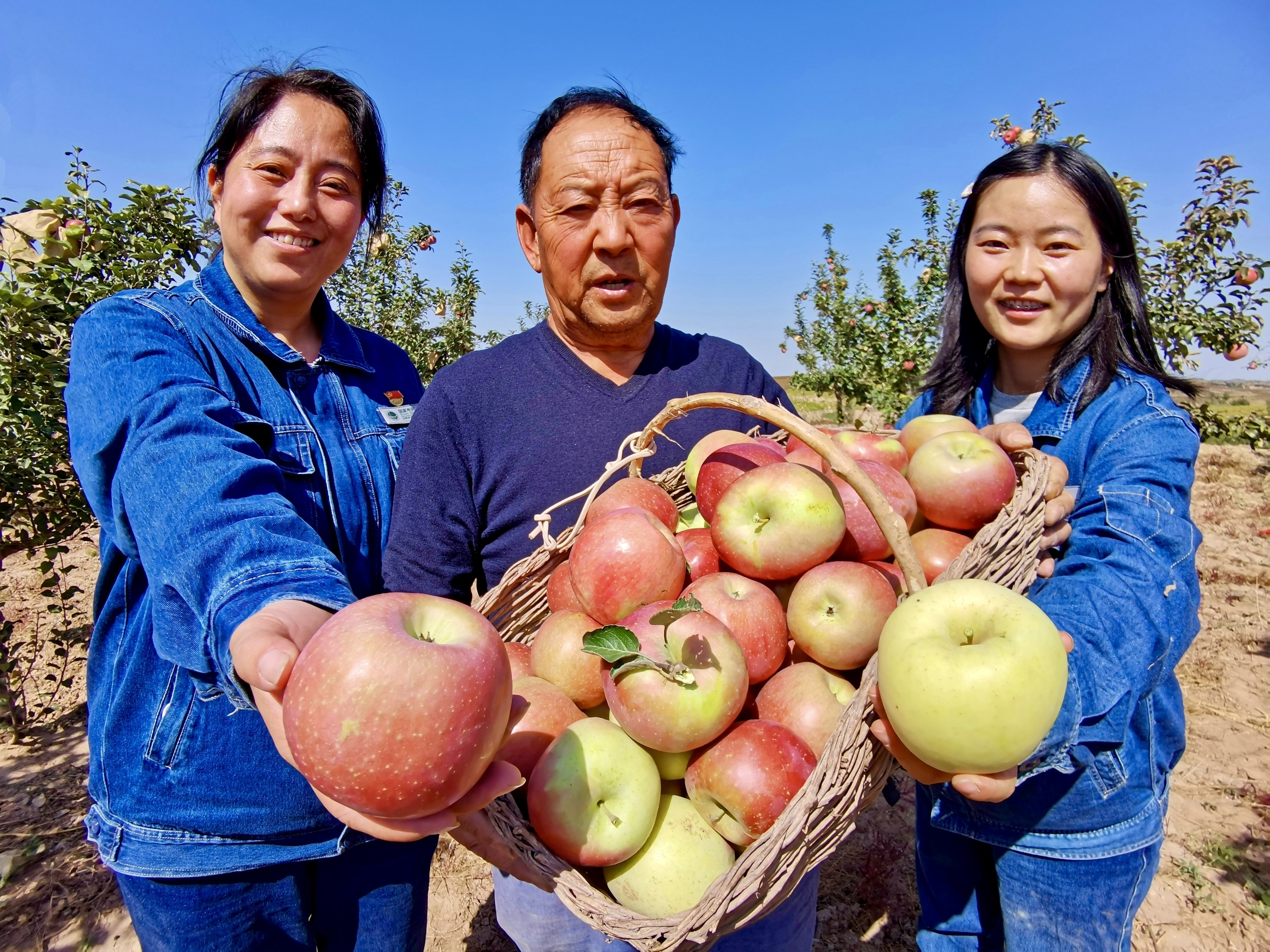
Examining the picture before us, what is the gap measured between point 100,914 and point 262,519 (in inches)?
120

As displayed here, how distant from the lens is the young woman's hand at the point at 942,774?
1.15 m

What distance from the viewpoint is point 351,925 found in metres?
1.83

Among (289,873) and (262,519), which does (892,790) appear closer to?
(289,873)

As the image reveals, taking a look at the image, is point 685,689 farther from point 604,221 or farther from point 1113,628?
point 604,221

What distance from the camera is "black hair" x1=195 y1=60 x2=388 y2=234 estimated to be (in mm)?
1771

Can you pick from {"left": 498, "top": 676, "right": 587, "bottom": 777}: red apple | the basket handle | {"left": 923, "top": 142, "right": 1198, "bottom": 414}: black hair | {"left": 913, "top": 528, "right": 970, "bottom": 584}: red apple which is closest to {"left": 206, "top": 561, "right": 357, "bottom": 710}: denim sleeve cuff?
{"left": 498, "top": 676, "right": 587, "bottom": 777}: red apple

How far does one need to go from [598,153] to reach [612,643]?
1463 mm

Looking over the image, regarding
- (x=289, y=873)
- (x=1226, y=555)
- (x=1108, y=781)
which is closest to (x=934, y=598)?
(x=1108, y=781)

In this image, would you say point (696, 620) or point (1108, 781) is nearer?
point (696, 620)

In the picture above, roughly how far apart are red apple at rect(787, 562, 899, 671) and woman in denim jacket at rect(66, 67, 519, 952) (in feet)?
2.23

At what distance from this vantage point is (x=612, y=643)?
1.25 m

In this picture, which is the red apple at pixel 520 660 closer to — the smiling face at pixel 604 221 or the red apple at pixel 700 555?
the red apple at pixel 700 555

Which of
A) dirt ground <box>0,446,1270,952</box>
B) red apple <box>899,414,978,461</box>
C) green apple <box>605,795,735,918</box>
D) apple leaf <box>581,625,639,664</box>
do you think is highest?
red apple <box>899,414,978,461</box>

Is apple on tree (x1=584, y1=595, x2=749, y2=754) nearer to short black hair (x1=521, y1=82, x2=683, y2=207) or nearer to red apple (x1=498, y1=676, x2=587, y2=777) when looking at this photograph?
red apple (x1=498, y1=676, x2=587, y2=777)
